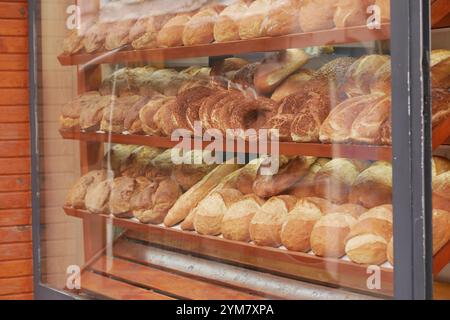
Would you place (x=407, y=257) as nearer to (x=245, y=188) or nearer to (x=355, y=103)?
(x=355, y=103)

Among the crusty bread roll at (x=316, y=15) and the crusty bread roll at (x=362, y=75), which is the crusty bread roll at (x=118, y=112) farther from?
the crusty bread roll at (x=362, y=75)

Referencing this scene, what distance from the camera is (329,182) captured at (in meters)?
2.47

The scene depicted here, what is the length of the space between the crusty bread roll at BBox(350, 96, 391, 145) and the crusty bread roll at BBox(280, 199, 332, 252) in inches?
11.1

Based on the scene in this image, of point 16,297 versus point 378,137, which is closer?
point 378,137

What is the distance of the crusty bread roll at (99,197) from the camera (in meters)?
3.31

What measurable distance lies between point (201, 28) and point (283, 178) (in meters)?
0.62

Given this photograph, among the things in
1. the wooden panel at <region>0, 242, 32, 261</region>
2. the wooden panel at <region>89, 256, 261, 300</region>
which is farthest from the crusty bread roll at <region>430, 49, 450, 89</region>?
the wooden panel at <region>0, 242, 32, 261</region>

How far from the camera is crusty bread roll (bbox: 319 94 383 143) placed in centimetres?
236

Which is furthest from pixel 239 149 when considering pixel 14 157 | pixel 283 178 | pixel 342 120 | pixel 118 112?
pixel 14 157

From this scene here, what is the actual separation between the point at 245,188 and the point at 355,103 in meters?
0.56

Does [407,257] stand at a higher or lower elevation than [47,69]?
lower

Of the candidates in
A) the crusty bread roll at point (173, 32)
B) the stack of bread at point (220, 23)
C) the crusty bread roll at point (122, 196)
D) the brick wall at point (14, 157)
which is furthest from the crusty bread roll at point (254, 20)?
the brick wall at point (14, 157)

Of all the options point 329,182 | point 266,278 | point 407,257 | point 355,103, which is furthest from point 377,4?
point 266,278

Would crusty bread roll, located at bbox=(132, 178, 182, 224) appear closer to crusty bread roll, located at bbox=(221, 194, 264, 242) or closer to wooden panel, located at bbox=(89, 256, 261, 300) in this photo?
wooden panel, located at bbox=(89, 256, 261, 300)
